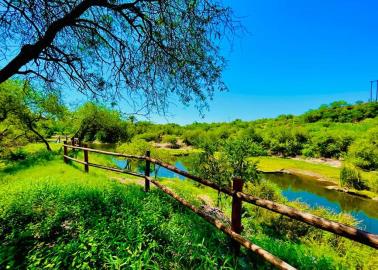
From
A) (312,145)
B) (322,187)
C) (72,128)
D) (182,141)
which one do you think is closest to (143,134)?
(182,141)

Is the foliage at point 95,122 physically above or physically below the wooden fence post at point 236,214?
above

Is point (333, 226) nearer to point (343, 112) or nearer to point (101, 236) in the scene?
point (101, 236)

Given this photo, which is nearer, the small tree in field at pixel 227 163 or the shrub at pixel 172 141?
the small tree in field at pixel 227 163

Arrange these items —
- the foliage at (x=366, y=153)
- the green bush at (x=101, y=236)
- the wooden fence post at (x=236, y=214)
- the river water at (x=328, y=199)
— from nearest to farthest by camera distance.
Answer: the green bush at (x=101, y=236) → the wooden fence post at (x=236, y=214) → the river water at (x=328, y=199) → the foliage at (x=366, y=153)

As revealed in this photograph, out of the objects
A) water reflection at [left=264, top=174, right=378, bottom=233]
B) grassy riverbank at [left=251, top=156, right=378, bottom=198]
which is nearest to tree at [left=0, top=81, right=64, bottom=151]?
water reflection at [left=264, top=174, right=378, bottom=233]

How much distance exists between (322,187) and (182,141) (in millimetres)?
62846

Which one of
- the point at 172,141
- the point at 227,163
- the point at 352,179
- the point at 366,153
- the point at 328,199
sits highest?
the point at 227,163

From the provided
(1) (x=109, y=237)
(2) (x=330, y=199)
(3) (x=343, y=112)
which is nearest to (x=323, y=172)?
(2) (x=330, y=199)

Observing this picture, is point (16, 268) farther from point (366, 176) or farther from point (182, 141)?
point (182, 141)

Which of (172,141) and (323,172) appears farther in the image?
(172,141)

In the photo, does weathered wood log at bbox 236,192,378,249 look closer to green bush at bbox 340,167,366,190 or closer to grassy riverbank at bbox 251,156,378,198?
grassy riverbank at bbox 251,156,378,198

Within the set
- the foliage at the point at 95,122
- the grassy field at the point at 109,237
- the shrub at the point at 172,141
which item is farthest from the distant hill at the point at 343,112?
the grassy field at the point at 109,237

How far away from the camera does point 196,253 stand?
3730 millimetres

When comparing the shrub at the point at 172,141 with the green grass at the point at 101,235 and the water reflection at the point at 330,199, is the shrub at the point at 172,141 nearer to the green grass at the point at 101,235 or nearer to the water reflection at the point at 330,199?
the water reflection at the point at 330,199
